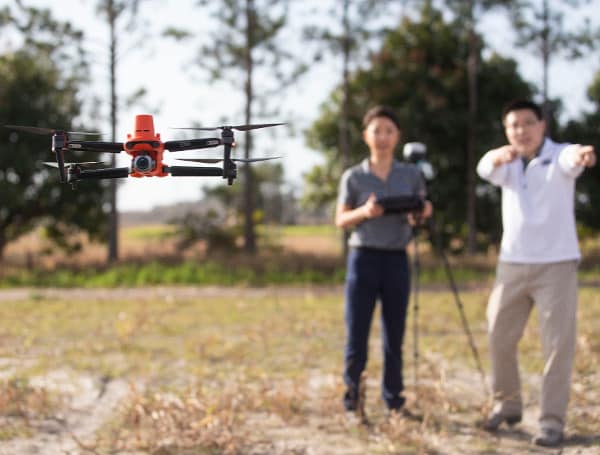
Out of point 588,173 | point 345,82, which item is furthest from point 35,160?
point 588,173

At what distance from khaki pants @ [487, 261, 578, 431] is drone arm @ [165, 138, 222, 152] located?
10.7 ft

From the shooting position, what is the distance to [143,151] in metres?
1.20

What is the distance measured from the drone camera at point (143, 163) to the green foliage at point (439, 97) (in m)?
18.9

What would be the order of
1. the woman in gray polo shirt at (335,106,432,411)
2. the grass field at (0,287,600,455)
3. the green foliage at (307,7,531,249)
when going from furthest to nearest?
the green foliage at (307,7,531,249) < the woman in gray polo shirt at (335,106,432,411) < the grass field at (0,287,600,455)

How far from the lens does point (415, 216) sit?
434 centimetres

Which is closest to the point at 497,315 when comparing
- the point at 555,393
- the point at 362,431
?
the point at 555,393

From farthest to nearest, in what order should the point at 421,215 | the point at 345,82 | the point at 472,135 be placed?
the point at 472,135 < the point at 345,82 < the point at 421,215

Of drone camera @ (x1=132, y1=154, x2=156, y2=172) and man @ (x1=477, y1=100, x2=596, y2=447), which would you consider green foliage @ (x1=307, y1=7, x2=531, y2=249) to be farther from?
drone camera @ (x1=132, y1=154, x2=156, y2=172)

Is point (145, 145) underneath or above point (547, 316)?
above

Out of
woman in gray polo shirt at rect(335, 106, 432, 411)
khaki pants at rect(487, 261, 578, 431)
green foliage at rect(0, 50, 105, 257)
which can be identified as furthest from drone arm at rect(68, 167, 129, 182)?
green foliage at rect(0, 50, 105, 257)

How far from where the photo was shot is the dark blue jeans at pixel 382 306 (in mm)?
4414

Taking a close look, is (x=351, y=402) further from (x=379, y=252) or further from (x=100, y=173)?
(x=100, y=173)

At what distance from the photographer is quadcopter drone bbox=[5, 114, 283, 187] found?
1.19 m

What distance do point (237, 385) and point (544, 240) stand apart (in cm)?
242
